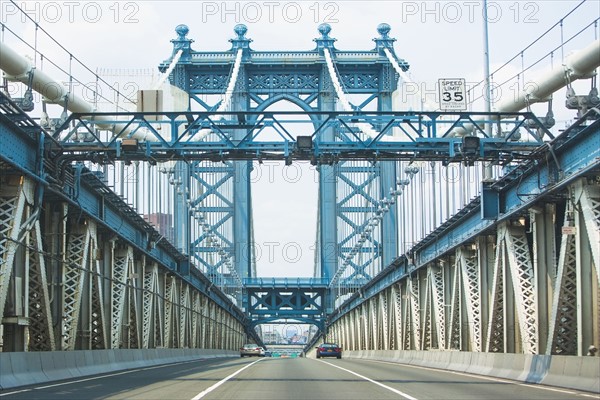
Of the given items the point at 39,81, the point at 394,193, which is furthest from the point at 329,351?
the point at 39,81

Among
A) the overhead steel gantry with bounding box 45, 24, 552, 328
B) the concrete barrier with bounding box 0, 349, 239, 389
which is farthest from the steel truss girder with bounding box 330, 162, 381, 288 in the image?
the concrete barrier with bounding box 0, 349, 239, 389

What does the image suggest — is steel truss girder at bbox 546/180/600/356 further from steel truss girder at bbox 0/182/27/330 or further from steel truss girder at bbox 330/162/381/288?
steel truss girder at bbox 330/162/381/288

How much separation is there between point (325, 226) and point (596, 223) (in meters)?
104

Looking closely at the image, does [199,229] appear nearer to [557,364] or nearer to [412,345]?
[412,345]

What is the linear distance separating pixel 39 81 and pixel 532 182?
14844 millimetres

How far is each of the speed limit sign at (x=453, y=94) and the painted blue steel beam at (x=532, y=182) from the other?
2.78m

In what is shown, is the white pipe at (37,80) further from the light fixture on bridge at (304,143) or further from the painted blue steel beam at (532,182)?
the painted blue steel beam at (532,182)

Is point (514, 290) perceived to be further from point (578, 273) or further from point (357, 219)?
point (357, 219)

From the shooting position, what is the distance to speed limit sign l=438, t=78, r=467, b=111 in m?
34.6

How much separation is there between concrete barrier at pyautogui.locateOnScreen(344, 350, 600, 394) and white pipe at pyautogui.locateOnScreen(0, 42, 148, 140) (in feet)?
49.5

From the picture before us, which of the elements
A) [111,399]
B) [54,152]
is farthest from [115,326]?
[111,399]

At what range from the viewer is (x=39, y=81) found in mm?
31406

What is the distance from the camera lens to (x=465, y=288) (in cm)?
4325

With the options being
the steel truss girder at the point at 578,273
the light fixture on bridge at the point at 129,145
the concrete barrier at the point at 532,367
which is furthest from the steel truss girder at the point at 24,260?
the steel truss girder at the point at 578,273
